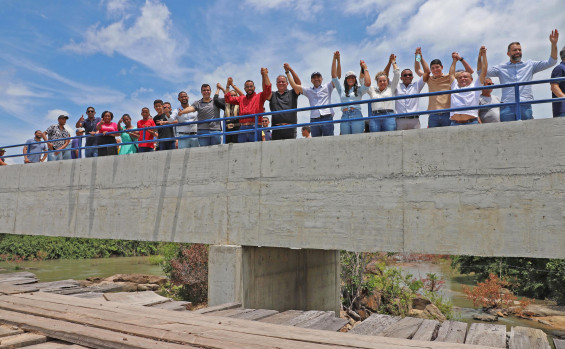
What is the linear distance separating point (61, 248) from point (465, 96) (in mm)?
34175

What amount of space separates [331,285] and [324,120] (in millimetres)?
5315

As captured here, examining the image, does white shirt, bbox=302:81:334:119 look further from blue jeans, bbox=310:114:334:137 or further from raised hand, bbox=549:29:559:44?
raised hand, bbox=549:29:559:44

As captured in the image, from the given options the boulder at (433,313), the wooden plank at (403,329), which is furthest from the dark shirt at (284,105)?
the boulder at (433,313)

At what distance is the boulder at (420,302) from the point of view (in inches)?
599

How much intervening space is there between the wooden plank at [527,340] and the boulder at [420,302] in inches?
418

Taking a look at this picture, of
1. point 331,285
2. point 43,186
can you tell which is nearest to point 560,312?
point 331,285

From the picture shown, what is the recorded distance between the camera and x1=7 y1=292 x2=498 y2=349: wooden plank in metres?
4.43

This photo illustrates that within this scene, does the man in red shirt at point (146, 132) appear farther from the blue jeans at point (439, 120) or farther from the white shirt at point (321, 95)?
the blue jeans at point (439, 120)

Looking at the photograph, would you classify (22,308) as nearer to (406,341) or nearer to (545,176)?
(406,341)

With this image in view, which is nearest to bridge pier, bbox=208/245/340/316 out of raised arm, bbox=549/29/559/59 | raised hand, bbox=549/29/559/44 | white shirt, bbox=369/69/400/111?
white shirt, bbox=369/69/400/111

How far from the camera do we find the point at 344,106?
24.2 ft

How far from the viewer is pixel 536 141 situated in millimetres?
5777

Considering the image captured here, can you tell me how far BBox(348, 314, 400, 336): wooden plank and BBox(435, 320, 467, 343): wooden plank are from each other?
2.09 ft

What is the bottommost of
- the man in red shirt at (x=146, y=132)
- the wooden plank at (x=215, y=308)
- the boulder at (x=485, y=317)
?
the boulder at (x=485, y=317)
